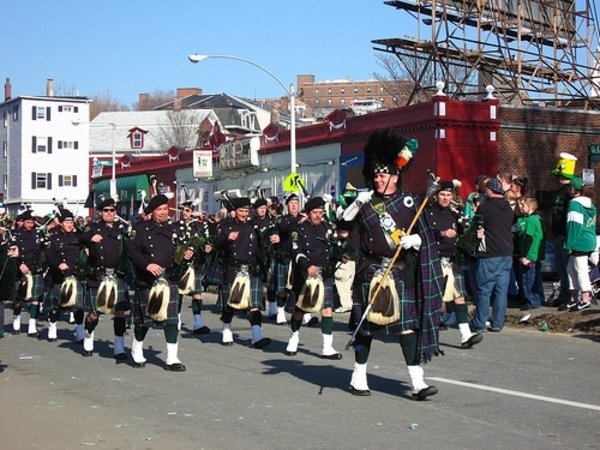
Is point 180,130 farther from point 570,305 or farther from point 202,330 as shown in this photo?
point 570,305

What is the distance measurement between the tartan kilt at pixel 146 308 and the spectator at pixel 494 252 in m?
4.74

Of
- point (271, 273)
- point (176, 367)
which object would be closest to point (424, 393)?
point (176, 367)

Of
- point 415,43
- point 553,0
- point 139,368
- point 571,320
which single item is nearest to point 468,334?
point 571,320

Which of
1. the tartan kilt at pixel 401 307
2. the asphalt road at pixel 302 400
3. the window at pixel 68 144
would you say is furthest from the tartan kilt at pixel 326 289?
the window at pixel 68 144

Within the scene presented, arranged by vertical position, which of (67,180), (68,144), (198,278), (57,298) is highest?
(68,144)

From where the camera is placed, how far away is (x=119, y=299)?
12789 mm

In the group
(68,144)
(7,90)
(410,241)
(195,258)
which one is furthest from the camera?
(7,90)

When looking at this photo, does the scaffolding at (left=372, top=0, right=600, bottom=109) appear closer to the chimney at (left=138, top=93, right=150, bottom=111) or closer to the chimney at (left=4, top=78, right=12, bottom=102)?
the chimney at (left=4, top=78, right=12, bottom=102)

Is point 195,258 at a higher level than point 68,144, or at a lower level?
lower

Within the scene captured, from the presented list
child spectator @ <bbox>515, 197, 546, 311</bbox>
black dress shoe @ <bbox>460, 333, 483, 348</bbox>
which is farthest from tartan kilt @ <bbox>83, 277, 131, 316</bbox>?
child spectator @ <bbox>515, 197, 546, 311</bbox>

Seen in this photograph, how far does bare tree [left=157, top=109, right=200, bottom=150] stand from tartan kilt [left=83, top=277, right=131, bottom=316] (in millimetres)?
71376

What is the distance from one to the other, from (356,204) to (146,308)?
384 centimetres

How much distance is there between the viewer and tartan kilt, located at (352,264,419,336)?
881cm

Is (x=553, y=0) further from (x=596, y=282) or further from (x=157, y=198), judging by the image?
(x=157, y=198)
